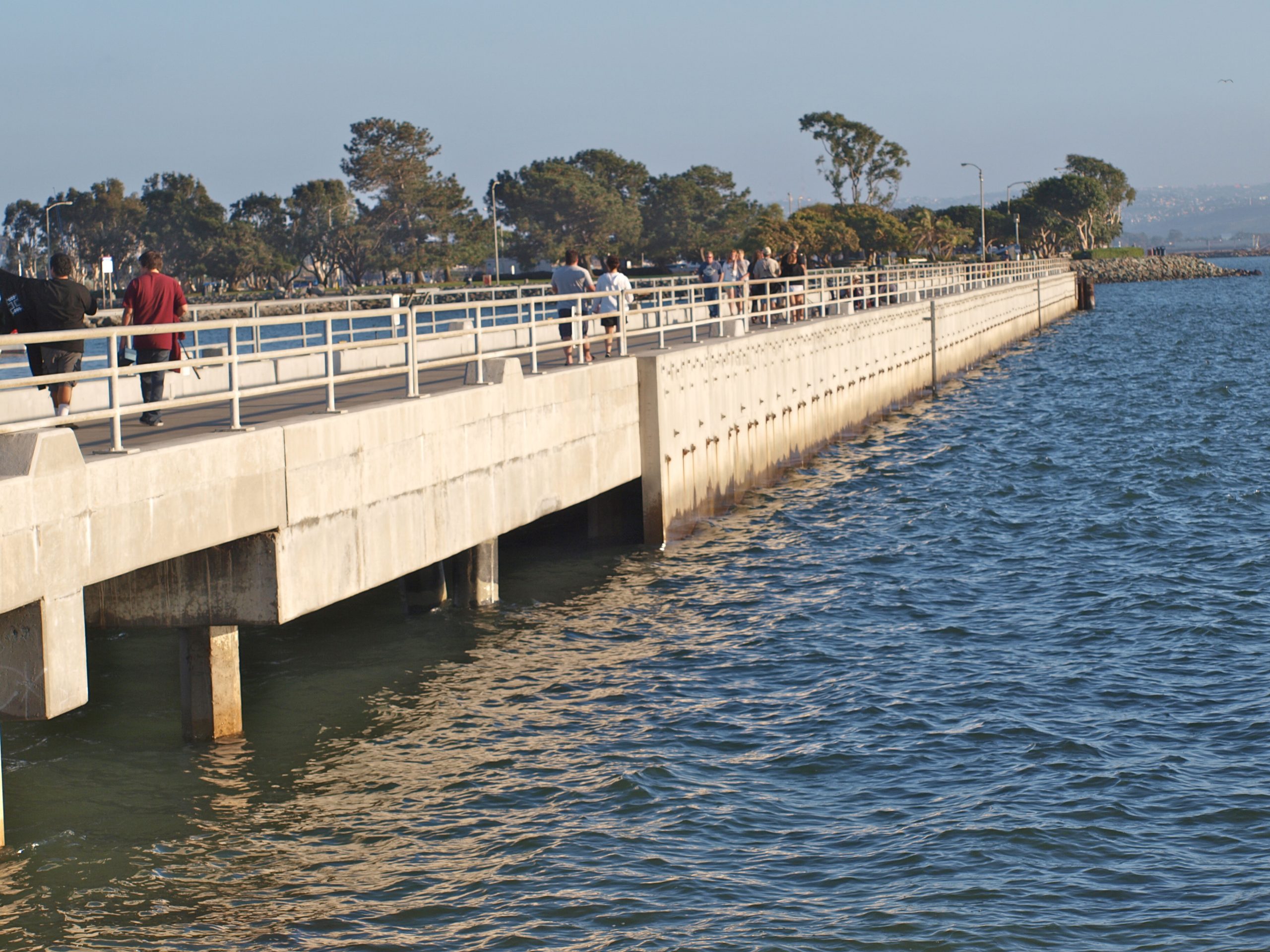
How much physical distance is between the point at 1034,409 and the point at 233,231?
12814cm

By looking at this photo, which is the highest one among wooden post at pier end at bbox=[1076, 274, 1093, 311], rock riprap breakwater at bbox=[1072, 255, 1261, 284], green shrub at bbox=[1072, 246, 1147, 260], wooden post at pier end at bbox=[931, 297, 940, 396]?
green shrub at bbox=[1072, 246, 1147, 260]

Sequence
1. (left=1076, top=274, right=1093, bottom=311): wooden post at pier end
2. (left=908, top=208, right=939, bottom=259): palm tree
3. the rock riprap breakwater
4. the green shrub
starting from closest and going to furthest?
(left=1076, top=274, right=1093, bottom=311): wooden post at pier end
(left=908, top=208, right=939, bottom=259): palm tree
the rock riprap breakwater
the green shrub

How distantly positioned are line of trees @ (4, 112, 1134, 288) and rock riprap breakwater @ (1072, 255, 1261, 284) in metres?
12.2

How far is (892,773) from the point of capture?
36.9 ft

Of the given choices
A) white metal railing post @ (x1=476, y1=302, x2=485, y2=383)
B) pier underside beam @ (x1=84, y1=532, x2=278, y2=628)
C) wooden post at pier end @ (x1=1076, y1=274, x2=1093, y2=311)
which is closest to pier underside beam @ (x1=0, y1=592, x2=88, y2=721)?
pier underside beam @ (x1=84, y1=532, x2=278, y2=628)

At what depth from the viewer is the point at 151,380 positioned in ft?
43.3

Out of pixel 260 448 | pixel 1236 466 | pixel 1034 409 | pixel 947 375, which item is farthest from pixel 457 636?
pixel 947 375

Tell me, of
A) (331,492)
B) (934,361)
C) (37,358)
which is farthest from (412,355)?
(934,361)

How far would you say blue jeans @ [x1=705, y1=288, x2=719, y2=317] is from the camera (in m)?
33.0

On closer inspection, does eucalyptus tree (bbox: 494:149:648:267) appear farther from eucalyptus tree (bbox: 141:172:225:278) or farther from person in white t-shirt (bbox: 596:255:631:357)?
person in white t-shirt (bbox: 596:255:631:357)

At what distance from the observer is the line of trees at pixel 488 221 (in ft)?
489

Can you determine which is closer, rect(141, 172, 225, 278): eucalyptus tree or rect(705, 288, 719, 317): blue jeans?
rect(705, 288, 719, 317): blue jeans

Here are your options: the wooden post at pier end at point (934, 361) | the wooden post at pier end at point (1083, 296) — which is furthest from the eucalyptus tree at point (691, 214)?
the wooden post at pier end at point (934, 361)

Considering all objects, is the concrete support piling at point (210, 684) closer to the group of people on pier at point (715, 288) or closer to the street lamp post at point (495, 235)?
the group of people on pier at point (715, 288)
